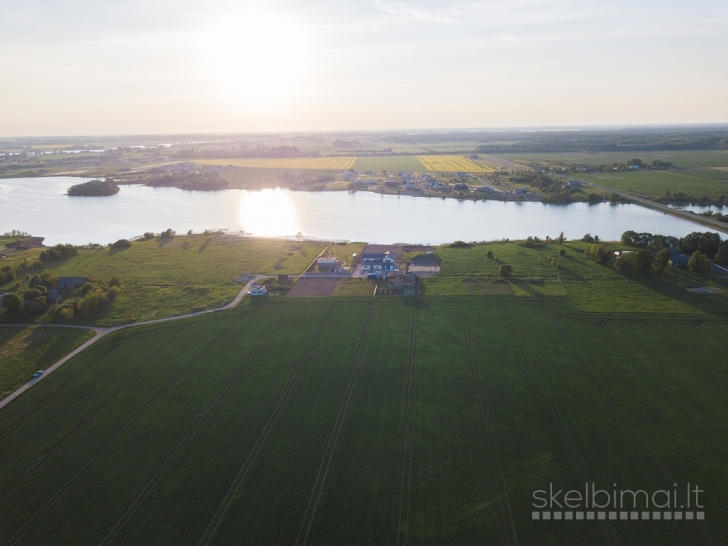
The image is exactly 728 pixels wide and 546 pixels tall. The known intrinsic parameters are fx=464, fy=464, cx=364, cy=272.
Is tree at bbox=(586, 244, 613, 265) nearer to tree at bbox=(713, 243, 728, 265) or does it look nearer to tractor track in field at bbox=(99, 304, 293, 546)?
tree at bbox=(713, 243, 728, 265)

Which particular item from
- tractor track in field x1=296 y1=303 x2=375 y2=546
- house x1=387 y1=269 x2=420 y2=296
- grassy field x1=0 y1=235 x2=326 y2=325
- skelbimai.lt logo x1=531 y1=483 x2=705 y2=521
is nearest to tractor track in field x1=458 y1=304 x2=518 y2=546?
skelbimai.lt logo x1=531 y1=483 x2=705 y2=521

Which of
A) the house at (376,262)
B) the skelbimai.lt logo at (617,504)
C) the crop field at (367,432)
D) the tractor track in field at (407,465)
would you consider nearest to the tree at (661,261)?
the crop field at (367,432)

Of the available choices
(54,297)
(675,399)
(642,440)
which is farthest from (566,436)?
(54,297)

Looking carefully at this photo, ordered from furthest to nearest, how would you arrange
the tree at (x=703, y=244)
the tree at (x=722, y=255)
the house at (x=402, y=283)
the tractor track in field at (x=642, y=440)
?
the tree at (x=703, y=244), the tree at (x=722, y=255), the house at (x=402, y=283), the tractor track in field at (x=642, y=440)

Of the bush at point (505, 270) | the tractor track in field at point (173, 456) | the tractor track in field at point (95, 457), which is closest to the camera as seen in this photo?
the tractor track in field at point (173, 456)

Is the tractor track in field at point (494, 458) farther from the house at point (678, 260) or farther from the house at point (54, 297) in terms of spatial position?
the house at point (54, 297)

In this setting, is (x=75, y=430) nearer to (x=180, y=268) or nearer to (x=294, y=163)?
(x=180, y=268)

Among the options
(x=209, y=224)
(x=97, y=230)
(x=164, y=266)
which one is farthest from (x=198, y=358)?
(x=97, y=230)
